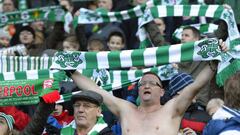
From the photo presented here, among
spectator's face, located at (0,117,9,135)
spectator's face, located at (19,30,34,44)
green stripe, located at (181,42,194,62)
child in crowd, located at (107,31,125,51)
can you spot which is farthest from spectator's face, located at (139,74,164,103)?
spectator's face, located at (19,30,34,44)

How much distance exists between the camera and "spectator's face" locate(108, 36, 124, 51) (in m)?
11.1

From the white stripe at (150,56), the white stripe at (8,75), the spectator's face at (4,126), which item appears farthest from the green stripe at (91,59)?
the white stripe at (8,75)

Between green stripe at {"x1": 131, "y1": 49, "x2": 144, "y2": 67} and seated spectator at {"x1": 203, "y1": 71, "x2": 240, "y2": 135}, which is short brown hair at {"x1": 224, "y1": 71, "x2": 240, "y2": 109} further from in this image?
green stripe at {"x1": 131, "y1": 49, "x2": 144, "y2": 67}

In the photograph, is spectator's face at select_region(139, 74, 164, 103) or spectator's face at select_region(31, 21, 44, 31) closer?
spectator's face at select_region(139, 74, 164, 103)

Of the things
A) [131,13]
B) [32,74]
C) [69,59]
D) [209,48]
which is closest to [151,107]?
[209,48]

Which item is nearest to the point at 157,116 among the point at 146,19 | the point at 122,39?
the point at 146,19

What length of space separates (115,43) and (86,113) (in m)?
3.65

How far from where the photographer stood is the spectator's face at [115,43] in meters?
11.1

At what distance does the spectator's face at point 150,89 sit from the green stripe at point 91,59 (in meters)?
0.55

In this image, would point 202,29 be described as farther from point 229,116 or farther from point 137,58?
point 229,116

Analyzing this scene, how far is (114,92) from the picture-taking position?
31.1 feet

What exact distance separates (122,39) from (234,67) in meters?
2.82

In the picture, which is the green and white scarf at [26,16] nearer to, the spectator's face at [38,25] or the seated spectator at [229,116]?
the spectator's face at [38,25]

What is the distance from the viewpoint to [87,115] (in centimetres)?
763
